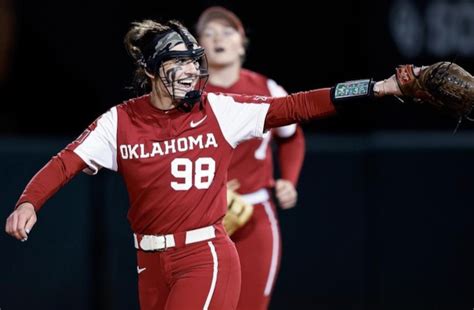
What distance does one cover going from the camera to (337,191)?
693cm

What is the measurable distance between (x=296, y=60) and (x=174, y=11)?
849mm

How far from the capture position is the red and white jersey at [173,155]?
447cm

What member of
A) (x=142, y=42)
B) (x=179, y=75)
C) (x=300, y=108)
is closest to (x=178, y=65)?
(x=179, y=75)

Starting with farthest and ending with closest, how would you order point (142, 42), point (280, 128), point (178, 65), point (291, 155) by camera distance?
point (291, 155), point (280, 128), point (142, 42), point (178, 65)

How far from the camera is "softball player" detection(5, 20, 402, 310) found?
4.42 meters

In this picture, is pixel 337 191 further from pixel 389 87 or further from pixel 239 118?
pixel 389 87

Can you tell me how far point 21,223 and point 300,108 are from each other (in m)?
1.14

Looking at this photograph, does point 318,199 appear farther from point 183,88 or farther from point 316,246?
point 183,88

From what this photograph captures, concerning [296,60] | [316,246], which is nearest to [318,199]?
[316,246]

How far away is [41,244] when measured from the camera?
22.0ft

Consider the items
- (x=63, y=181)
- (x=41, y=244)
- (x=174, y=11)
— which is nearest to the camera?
(x=63, y=181)

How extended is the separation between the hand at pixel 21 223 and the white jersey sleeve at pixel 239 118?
84 centimetres

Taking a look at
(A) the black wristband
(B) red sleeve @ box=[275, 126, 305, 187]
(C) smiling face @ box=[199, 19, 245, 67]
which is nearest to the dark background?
(B) red sleeve @ box=[275, 126, 305, 187]

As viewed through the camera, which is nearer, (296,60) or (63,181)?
(63,181)
